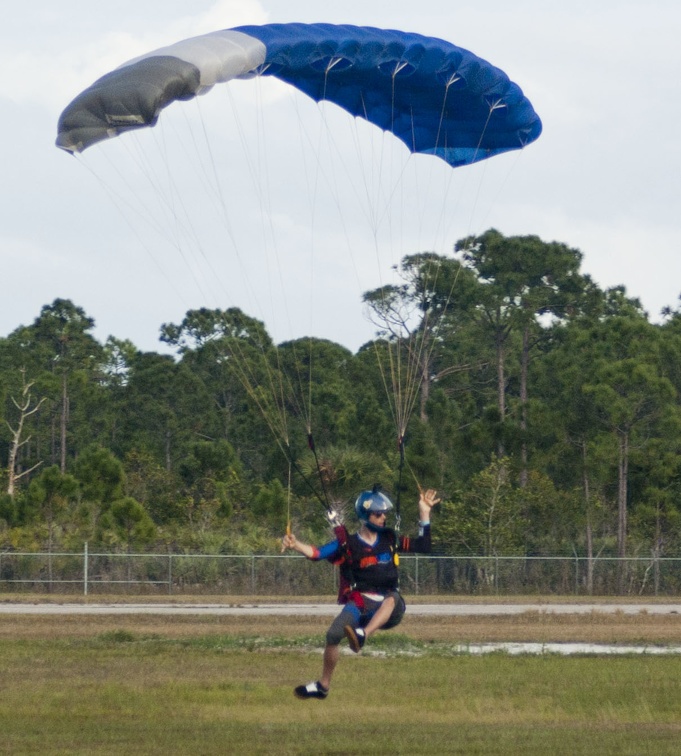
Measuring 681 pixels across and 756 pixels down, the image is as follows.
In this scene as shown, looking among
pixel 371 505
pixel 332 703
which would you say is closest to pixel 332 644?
pixel 371 505

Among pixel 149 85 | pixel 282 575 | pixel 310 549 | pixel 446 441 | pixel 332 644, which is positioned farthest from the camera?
pixel 446 441

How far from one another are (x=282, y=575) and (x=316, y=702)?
912 inches

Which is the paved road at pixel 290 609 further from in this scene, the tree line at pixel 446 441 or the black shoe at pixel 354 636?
the black shoe at pixel 354 636

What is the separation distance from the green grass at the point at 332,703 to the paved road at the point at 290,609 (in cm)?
830

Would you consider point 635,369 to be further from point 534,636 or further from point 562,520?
point 534,636

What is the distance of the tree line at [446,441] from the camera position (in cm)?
3931

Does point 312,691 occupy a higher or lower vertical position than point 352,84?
lower

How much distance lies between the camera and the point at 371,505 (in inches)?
425

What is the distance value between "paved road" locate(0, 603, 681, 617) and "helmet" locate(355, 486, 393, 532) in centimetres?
1576

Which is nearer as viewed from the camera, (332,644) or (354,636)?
(354,636)

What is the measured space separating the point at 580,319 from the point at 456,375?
8.15 m

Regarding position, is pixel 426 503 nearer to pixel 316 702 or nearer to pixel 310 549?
pixel 310 549

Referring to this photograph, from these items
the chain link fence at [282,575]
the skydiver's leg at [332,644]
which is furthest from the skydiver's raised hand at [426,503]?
the chain link fence at [282,575]

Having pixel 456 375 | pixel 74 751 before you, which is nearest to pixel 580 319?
pixel 456 375
